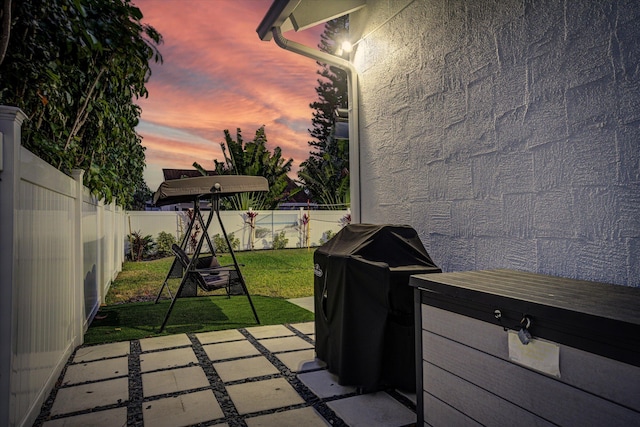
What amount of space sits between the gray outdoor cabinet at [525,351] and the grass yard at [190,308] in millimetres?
3074

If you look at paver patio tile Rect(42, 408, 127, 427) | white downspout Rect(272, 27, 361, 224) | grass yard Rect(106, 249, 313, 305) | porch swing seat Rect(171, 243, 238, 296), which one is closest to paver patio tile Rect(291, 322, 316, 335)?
porch swing seat Rect(171, 243, 238, 296)

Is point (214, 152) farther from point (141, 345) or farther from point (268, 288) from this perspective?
point (141, 345)

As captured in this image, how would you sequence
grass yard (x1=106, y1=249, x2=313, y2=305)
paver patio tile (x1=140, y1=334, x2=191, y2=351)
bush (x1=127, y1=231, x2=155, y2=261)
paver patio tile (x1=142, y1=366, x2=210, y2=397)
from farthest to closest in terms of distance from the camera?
1. bush (x1=127, y1=231, x2=155, y2=261)
2. grass yard (x1=106, y1=249, x2=313, y2=305)
3. paver patio tile (x1=140, y1=334, x2=191, y2=351)
4. paver patio tile (x1=142, y1=366, x2=210, y2=397)

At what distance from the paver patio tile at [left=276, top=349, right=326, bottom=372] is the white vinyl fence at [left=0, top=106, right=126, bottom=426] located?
5.58 feet

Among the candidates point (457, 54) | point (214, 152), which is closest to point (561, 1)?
point (457, 54)

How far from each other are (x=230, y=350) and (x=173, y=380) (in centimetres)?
73

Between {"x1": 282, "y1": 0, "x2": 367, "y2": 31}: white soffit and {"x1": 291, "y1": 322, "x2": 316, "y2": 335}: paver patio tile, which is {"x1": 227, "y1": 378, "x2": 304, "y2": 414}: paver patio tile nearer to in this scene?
{"x1": 291, "y1": 322, "x2": 316, "y2": 335}: paver patio tile

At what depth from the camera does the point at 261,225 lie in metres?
15.0

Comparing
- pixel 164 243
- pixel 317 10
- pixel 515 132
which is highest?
pixel 317 10

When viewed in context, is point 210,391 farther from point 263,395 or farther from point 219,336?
point 219,336

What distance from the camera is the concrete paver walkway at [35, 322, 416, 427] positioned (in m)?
2.38

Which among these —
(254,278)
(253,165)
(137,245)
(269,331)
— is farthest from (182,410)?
(253,165)

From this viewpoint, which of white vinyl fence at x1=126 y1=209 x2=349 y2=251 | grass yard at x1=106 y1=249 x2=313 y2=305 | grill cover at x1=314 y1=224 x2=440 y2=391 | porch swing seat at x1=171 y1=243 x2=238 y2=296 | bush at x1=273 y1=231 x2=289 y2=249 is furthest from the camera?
bush at x1=273 y1=231 x2=289 y2=249

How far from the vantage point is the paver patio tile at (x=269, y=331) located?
162 inches
